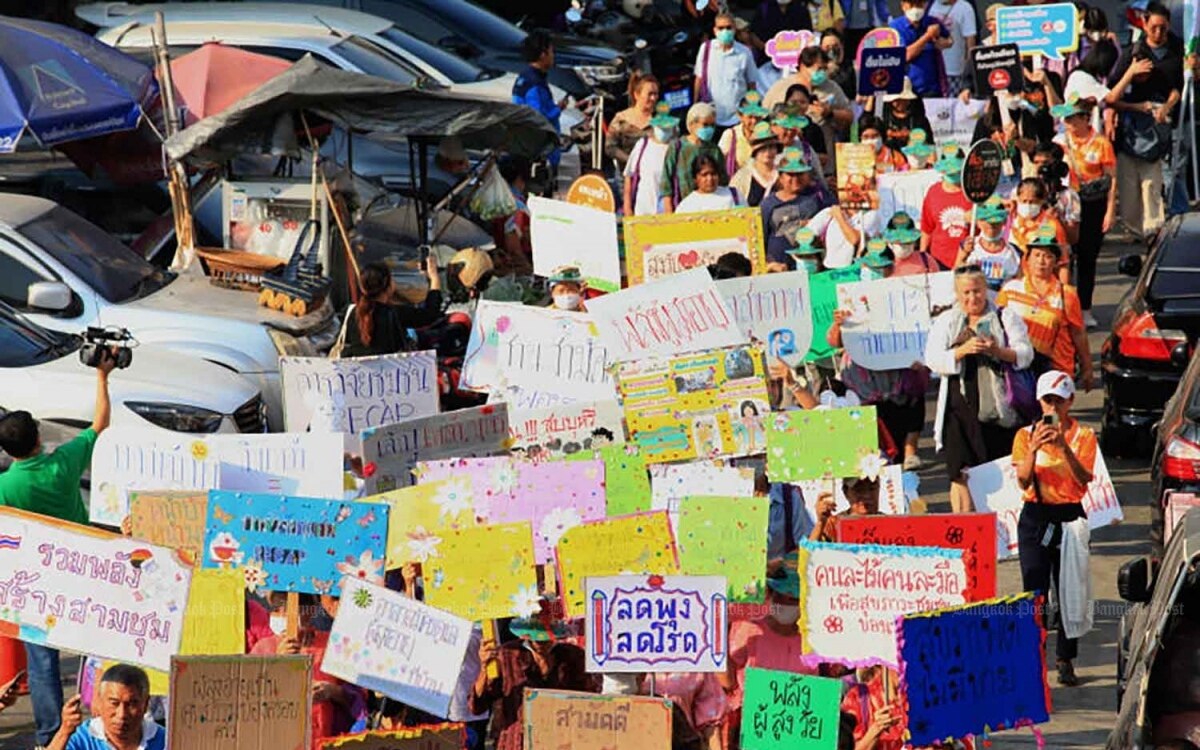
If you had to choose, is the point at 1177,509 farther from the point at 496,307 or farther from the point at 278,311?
the point at 278,311

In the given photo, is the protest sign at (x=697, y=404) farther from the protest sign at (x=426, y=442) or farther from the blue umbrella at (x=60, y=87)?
the blue umbrella at (x=60, y=87)

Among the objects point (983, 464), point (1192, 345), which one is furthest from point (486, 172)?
point (983, 464)

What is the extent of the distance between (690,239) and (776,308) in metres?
1.63

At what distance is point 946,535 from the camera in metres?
10.2

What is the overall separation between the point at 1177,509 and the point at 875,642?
3473 millimetres

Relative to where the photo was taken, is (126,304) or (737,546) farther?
(126,304)

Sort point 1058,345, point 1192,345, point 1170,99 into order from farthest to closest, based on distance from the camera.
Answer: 1. point 1170,99
2. point 1192,345
3. point 1058,345

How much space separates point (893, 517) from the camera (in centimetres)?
1035

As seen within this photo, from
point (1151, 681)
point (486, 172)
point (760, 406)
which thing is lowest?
point (1151, 681)

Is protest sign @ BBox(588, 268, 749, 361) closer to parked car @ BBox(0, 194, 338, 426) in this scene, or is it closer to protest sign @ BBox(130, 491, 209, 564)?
protest sign @ BBox(130, 491, 209, 564)

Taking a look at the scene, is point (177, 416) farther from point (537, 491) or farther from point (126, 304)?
point (537, 491)

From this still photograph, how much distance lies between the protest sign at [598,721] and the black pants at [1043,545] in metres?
3.64

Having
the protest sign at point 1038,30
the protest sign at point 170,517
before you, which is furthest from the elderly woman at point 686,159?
the protest sign at point 170,517

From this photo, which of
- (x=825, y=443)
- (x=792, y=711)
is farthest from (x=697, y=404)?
(x=792, y=711)
